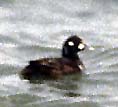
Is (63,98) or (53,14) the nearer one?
(63,98)

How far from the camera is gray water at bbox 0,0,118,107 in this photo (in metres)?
11.7

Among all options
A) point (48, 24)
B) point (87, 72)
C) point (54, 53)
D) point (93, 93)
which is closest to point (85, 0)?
point (48, 24)

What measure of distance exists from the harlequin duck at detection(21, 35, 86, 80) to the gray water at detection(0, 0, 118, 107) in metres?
0.15

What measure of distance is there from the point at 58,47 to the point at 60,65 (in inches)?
95.9

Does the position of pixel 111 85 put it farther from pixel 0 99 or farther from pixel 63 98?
pixel 0 99

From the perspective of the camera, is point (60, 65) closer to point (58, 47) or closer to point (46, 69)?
point (46, 69)

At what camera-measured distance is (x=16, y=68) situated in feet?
43.8

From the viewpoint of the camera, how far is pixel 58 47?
15.3m

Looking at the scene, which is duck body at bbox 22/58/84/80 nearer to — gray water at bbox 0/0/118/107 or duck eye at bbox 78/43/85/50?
gray water at bbox 0/0/118/107

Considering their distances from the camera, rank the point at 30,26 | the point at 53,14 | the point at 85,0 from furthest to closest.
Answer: the point at 85,0 < the point at 53,14 < the point at 30,26

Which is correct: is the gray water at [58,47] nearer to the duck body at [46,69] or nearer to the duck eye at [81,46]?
the duck body at [46,69]

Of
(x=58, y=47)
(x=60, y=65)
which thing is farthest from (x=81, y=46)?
(x=58, y=47)

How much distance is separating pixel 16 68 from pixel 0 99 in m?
2.00

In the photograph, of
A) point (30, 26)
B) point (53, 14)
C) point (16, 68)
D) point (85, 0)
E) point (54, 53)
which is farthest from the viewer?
point (85, 0)
